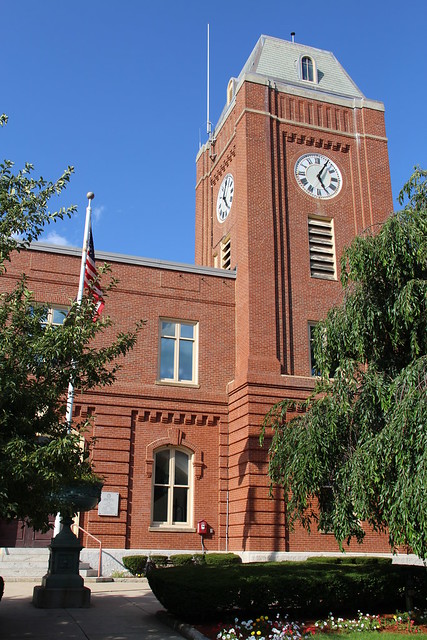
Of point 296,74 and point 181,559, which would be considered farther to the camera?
point 296,74

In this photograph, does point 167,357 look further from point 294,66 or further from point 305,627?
point 294,66

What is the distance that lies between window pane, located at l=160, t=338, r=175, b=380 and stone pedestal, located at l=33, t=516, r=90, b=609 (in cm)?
948

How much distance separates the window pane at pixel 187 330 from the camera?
22.6 m

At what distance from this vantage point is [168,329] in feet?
73.7

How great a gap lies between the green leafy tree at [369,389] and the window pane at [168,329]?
9999 millimetres

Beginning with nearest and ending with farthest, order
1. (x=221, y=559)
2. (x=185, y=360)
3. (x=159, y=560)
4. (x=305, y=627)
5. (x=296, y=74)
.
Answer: (x=305, y=627) < (x=221, y=559) < (x=159, y=560) < (x=185, y=360) < (x=296, y=74)

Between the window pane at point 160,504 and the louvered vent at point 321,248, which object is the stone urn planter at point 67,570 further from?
the louvered vent at point 321,248

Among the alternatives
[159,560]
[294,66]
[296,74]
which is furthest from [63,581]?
[294,66]

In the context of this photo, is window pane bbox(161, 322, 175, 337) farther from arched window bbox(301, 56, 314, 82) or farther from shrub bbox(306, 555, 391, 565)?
arched window bbox(301, 56, 314, 82)

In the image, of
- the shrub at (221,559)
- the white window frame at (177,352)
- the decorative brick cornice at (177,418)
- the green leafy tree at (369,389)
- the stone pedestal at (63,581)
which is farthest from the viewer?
the white window frame at (177,352)

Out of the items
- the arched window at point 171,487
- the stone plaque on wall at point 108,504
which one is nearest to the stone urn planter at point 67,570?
the stone plaque on wall at point 108,504

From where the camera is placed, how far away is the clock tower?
20.4 meters

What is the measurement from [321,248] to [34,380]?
16.5 metres

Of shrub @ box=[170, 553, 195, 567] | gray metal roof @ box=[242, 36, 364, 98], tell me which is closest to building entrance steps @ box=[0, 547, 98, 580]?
shrub @ box=[170, 553, 195, 567]
